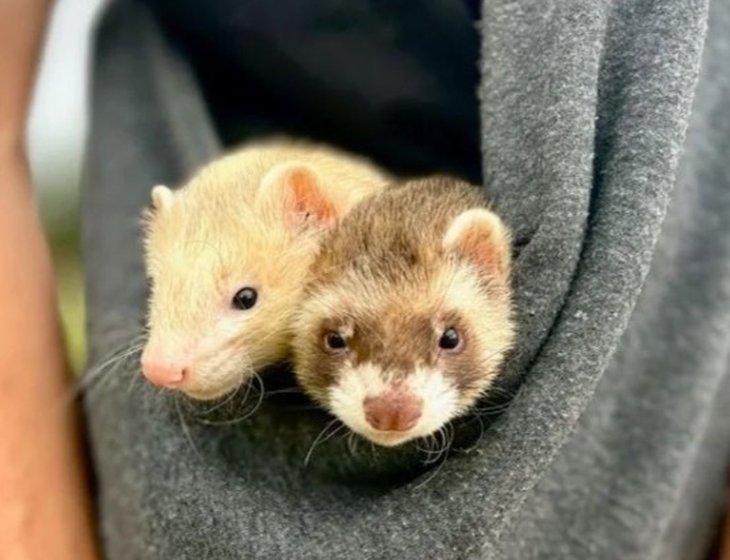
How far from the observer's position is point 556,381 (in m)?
0.56

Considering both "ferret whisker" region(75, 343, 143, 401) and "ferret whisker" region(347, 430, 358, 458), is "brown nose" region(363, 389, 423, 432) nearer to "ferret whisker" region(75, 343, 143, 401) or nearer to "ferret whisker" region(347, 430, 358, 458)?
"ferret whisker" region(347, 430, 358, 458)

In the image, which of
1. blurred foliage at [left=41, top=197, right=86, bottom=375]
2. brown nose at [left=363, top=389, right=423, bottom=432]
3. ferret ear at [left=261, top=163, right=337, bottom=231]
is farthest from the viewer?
blurred foliage at [left=41, top=197, right=86, bottom=375]

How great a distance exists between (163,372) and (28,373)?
10.0 inches

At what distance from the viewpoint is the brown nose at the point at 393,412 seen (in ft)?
1.84

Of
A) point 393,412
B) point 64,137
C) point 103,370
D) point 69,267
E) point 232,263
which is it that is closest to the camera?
point 393,412

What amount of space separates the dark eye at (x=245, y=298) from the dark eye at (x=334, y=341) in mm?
64

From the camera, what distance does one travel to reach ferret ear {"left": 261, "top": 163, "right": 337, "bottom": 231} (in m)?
0.67

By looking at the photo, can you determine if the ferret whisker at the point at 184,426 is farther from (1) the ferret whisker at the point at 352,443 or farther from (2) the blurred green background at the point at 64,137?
(2) the blurred green background at the point at 64,137

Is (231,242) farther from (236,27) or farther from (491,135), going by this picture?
(236,27)

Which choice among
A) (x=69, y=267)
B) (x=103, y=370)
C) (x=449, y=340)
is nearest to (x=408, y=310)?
(x=449, y=340)

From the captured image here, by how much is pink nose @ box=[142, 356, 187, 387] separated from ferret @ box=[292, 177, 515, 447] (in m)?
0.08

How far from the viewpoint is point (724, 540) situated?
Result: 0.85m

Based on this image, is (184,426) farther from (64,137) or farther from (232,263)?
(64,137)

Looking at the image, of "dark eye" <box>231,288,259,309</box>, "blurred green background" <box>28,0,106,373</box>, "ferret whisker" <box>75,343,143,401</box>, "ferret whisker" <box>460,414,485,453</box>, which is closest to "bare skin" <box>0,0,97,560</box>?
"ferret whisker" <box>75,343,143,401</box>
